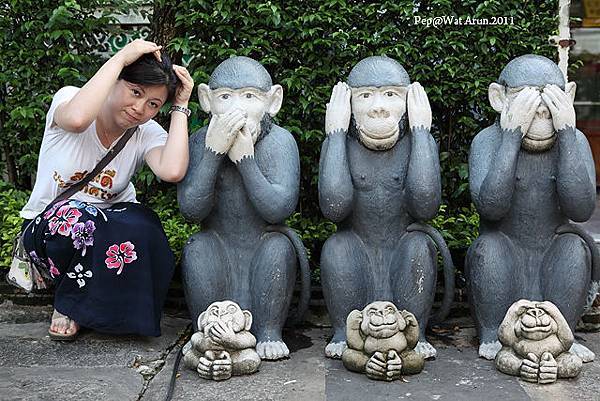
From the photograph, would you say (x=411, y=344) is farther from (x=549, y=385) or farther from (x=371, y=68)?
(x=371, y=68)

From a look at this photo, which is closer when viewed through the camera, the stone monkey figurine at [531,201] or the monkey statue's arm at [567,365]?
the monkey statue's arm at [567,365]

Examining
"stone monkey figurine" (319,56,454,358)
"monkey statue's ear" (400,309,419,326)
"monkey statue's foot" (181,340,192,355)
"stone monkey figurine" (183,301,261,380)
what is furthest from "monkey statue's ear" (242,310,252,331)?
"monkey statue's ear" (400,309,419,326)

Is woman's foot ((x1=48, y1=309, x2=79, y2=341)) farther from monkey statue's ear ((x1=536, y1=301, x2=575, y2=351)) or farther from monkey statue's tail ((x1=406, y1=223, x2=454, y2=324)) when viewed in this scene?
monkey statue's ear ((x1=536, y1=301, x2=575, y2=351))

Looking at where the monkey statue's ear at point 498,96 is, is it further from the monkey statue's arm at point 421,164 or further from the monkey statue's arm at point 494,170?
the monkey statue's arm at point 421,164

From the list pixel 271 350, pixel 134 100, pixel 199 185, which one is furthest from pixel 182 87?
pixel 271 350

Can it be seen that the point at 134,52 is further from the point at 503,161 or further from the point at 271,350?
the point at 503,161

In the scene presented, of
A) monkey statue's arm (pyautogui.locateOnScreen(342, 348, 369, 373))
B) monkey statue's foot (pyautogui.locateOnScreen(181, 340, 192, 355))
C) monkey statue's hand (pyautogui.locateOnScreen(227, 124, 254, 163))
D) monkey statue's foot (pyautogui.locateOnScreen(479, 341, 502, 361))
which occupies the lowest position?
monkey statue's foot (pyautogui.locateOnScreen(181, 340, 192, 355))

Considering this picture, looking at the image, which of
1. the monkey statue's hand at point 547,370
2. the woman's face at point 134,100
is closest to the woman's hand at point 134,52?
the woman's face at point 134,100

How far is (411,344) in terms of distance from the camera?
3141mm

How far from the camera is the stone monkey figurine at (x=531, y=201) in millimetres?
3205

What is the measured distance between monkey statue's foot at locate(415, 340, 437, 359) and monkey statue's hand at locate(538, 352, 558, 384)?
0.50 meters

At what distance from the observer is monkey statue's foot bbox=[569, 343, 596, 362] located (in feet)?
10.9

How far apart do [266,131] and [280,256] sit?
59 cm

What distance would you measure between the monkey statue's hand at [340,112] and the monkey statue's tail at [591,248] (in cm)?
110
